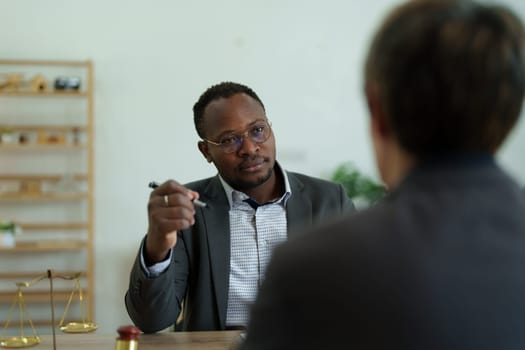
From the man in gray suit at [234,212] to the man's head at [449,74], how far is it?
1314 millimetres

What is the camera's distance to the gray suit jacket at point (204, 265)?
1.90m

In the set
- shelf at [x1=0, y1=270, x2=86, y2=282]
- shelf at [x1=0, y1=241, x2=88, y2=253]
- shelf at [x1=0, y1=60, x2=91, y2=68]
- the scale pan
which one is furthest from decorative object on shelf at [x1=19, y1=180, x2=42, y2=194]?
the scale pan

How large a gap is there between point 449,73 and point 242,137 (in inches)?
59.9

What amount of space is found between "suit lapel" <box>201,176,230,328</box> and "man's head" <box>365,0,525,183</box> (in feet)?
4.58

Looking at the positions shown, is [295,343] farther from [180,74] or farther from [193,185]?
[180,74]

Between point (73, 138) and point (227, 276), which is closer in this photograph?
point (227, 276)

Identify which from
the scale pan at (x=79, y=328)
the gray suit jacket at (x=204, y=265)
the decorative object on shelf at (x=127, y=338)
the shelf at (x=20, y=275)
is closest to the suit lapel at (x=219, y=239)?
the gray suit jacket at (x=204, y=265)

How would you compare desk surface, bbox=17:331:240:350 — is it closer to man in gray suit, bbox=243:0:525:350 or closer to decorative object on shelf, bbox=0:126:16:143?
man in gray suit, bbox=243:0:525:350

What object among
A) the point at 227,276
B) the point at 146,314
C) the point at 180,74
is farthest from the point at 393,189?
the point at 180,74

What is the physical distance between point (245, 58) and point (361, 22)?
3.05 ft

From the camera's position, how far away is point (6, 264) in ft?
16.7

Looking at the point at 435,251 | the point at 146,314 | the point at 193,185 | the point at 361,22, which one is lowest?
the point at 146,314

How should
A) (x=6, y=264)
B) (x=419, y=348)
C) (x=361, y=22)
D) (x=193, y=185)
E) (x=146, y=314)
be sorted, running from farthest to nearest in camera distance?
(x=361, y=22)
(x=6, y=264)
(x=193, y=185)
(x=146, y=314)
(x=419, y=348)

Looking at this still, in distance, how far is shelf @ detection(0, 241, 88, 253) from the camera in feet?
16.0
